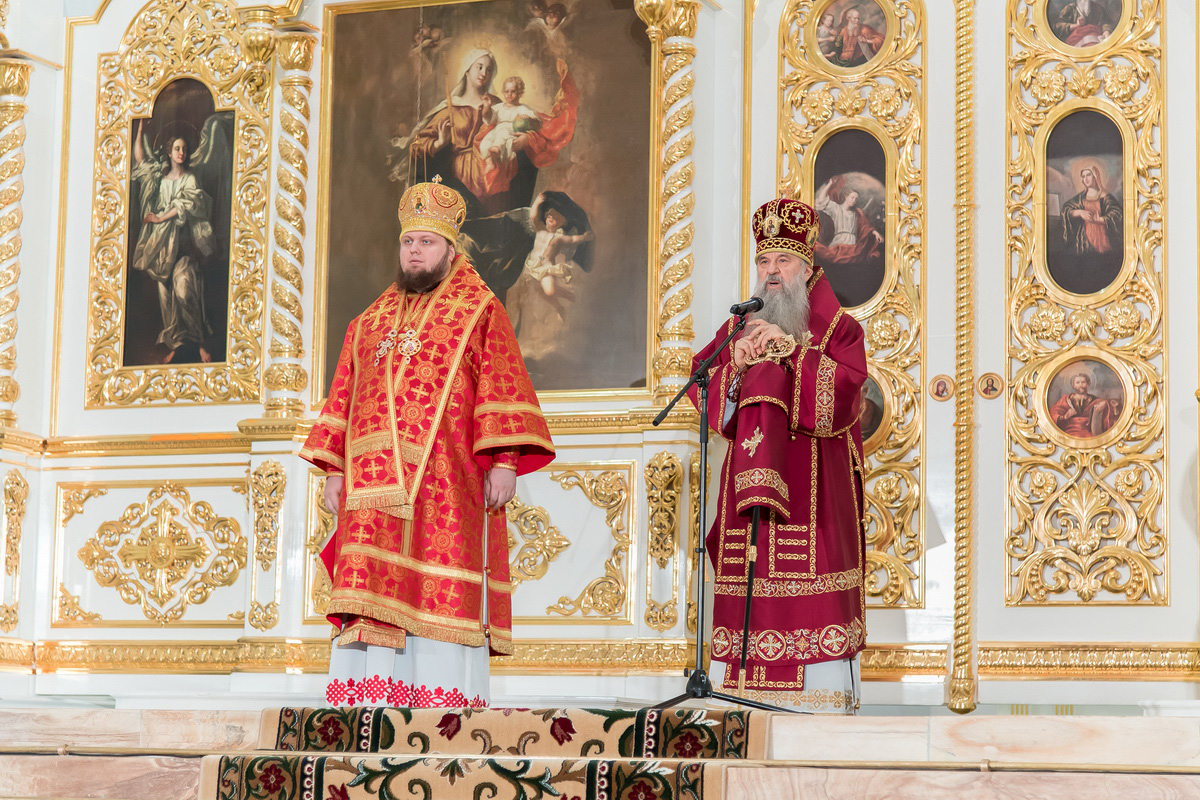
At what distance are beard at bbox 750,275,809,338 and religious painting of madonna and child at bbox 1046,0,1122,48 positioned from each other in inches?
71.9

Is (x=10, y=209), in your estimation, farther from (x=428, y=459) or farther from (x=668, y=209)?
(x=428, y=459)

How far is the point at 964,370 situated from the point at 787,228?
1.16 m

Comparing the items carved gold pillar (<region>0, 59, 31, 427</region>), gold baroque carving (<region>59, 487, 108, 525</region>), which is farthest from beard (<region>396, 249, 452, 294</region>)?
carved gold pillar (<region>0, 59, 31, 427</region>)

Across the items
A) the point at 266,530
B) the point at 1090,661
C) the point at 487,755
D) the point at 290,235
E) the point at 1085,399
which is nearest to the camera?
the point at 487,755

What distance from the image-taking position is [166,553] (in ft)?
28.0

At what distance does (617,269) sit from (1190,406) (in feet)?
8.35

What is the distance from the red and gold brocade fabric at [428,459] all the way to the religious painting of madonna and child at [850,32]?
2390 millimetres

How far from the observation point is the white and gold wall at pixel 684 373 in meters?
7.40

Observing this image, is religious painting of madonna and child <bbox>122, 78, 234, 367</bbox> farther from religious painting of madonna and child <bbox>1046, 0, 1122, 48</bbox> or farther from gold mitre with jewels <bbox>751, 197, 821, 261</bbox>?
religious painting of madonna and child <bbox>1046, 0, 1122, 48</bbox>

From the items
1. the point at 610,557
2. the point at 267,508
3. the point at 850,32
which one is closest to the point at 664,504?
the point at 610,557

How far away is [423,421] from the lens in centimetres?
634

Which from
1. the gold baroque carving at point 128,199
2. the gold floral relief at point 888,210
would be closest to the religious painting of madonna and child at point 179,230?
the gold baroque carving at point 128,199

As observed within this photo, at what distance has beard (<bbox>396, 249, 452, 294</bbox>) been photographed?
21.5 ft

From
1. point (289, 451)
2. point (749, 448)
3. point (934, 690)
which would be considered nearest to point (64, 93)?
point (289, 451)
